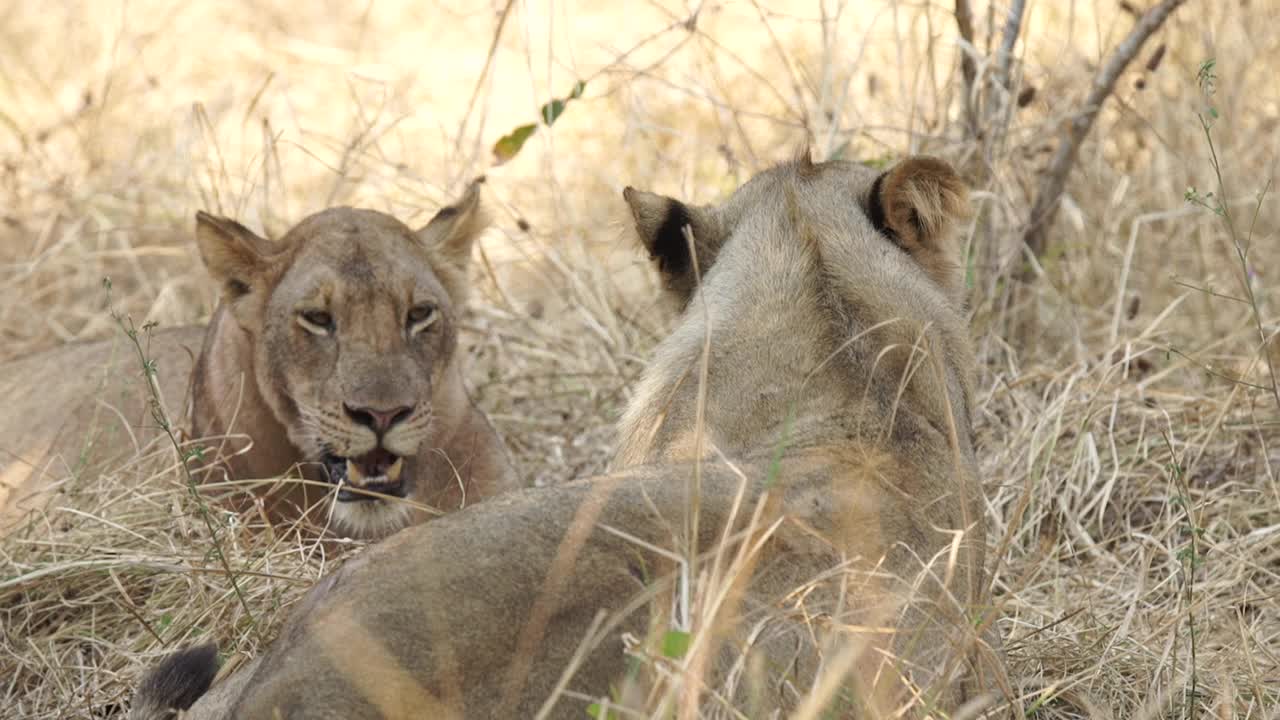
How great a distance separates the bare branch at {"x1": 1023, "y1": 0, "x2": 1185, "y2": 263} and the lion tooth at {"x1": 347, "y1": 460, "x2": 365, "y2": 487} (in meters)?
2.51

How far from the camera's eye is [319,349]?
4016 mm

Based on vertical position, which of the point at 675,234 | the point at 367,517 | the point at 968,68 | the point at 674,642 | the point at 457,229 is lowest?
the point at 367,517

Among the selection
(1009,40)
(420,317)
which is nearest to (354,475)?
(420,317)

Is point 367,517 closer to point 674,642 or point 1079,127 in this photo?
point 674,642

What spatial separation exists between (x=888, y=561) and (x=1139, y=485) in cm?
215

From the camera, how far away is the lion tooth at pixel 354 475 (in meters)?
3.96

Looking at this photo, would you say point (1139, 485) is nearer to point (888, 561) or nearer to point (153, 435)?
point (888, 561)

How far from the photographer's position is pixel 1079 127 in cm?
525

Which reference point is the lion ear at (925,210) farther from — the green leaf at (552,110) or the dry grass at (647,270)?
the green leaf at (552,110)

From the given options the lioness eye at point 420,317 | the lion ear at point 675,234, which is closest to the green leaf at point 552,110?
the lioness eye at point 420,317

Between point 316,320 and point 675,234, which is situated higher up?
point 675,234

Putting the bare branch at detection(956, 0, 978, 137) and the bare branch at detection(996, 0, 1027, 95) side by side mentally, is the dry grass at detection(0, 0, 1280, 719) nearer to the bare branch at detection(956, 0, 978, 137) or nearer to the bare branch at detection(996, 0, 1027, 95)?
the bare branch at detection(956, 0, 978, 137)

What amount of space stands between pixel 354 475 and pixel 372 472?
0.05 metres

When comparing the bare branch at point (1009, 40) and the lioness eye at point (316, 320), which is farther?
the bare branch at point (1009, 40)
